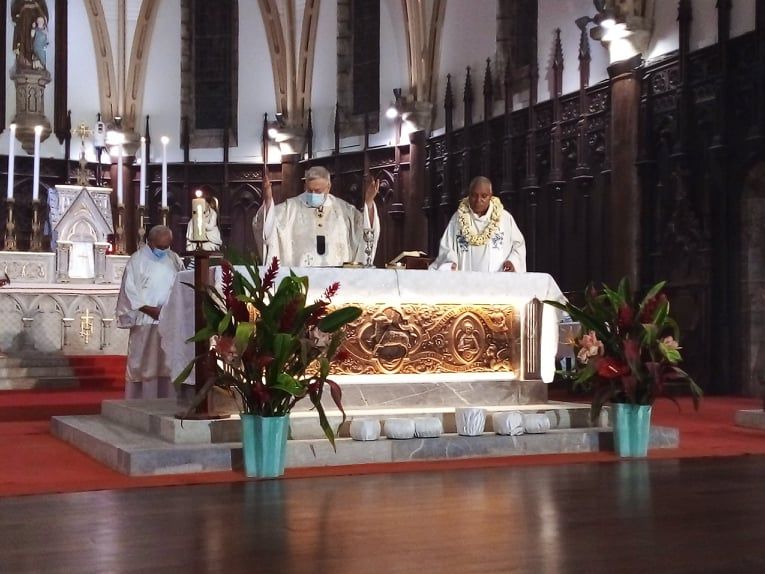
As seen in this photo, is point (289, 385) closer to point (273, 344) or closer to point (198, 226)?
point (273, 344)

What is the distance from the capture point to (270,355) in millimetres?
5648

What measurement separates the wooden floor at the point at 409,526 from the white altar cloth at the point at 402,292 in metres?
1.61

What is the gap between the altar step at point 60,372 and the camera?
41.6 feet

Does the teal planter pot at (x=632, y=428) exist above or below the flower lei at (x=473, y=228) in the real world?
below

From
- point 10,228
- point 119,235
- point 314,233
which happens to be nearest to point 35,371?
point 10,228

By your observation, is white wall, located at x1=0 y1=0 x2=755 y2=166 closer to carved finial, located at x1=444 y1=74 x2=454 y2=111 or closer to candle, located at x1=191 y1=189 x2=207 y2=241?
carved finial, located at x1=444 y1=74 x2=454 y2=111

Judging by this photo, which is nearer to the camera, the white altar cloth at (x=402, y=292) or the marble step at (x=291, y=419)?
the marble step at (x=291, y=419)

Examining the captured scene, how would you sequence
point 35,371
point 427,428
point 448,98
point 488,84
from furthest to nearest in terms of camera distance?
point 448,98, point 488,84, point 35,371, point 427,428

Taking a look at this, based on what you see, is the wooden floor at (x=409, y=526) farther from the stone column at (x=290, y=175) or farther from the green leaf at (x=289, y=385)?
the stone column at (x=290, y=175)

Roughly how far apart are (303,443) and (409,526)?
6.64ft

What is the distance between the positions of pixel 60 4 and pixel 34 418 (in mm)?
12475

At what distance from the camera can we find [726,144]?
39.3ft

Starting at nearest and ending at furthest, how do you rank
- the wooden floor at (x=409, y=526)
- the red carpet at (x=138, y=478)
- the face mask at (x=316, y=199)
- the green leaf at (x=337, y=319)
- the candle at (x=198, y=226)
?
the wooden floor at (x=409, y=526), the red carpet at (x=138, y=478), the green leaf at (x=337, y=319), the candle at (x=198, y=226), the face mask at (x=316, y=199)

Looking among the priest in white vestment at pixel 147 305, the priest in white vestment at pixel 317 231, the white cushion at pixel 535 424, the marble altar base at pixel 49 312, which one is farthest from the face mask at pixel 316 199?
the marble altar base at pixel 49 312
